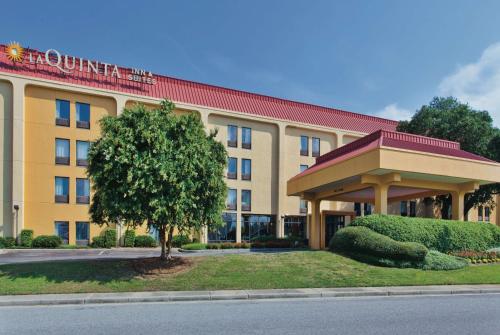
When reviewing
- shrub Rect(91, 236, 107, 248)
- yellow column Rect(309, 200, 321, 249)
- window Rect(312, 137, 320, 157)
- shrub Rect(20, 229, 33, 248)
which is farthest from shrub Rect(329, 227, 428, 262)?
window Rect(312, 137, 320, 157)

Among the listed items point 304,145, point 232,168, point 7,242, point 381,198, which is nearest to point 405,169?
point 381,198

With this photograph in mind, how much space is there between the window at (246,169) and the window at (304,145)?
662 centimetres

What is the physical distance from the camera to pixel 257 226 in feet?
131

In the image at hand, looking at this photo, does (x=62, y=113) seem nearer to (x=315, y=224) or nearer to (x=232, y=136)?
(x=232, y=136)

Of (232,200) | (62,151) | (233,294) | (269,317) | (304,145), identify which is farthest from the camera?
(304,145)

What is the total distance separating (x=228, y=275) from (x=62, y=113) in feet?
84.9

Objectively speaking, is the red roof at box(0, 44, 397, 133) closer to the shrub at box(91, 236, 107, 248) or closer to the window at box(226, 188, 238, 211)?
the window at box(226, 188, 238, 211)

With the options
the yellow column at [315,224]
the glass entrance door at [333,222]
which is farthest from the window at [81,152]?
the glass entrance door at [333,222]

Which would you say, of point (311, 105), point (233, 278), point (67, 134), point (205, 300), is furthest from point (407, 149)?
point (67, 134)

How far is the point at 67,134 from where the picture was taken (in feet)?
109

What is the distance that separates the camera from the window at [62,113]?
3289 centimetres

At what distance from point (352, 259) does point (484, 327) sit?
947 cm

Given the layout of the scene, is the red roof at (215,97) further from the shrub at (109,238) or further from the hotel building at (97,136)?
the shrub at (109,238)

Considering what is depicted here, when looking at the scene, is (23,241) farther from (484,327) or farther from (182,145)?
(484,327)
